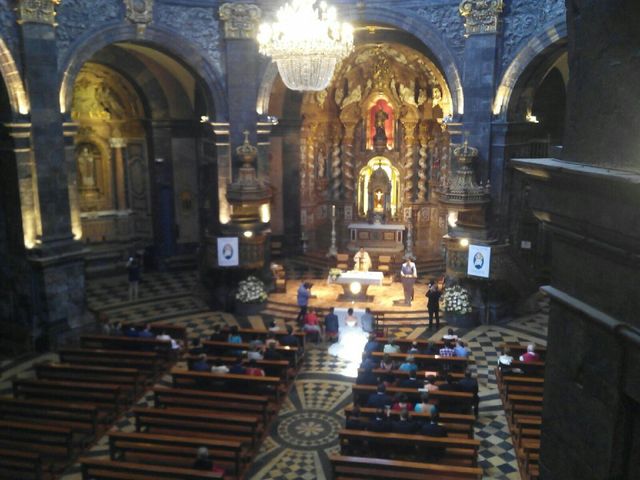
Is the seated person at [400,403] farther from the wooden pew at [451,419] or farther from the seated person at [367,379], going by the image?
the seated person at [367,379]

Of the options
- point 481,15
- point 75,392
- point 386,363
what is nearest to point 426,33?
point 481,15

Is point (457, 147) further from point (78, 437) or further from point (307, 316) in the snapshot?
point (78, 437)

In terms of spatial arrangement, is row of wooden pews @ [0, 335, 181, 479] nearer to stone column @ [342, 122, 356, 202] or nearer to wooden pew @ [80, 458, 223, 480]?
wooden pew @ [80, 458, 223, 480]

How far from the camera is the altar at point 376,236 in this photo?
22.9 meters

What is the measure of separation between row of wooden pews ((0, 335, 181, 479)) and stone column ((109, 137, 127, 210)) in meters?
8.90

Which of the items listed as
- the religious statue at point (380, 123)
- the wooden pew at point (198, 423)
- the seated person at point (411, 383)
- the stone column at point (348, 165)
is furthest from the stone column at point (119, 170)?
the seated person at point (411, 383)

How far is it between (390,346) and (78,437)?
21.7 feet

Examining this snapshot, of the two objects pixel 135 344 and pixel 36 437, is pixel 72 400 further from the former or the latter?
pixel 135 344

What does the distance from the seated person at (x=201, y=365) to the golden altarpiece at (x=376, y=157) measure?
1042cm

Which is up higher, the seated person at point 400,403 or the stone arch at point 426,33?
the stone arch at point 426,33

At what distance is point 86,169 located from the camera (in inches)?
883

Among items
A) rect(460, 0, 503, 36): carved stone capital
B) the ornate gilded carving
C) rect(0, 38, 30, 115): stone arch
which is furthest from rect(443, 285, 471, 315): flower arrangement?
rect(0, 38, 30, 115): stone arch

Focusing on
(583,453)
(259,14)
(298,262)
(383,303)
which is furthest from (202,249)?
(583,453)

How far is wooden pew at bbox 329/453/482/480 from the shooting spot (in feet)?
29.8
